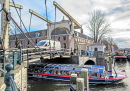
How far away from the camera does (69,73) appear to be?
14664mm

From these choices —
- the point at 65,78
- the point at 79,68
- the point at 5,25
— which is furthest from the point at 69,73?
the point at 5,25

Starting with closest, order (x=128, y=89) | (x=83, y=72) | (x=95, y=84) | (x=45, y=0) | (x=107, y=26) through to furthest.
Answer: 1. (x=83, y=72)
2. (x=45, y=0)
3. (x=128, y=89)
4. (x=95, y=84)
5. (x=107, y=26)

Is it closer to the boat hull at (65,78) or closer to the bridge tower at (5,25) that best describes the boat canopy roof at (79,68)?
the boat hull at (65,78)

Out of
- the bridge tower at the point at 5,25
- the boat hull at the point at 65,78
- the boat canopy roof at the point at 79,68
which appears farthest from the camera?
the boat canopy roof at the point at 79,68

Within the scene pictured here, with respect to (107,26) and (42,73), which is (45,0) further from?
(107,26)

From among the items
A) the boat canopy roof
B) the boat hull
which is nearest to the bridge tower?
the boat hull

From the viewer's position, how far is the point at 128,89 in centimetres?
1191

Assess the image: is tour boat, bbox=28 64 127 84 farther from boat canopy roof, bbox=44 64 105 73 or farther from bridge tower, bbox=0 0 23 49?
bridge tower, bbox=0 0 23 49

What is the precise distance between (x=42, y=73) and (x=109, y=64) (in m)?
11.6

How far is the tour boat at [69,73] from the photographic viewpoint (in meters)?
13.2

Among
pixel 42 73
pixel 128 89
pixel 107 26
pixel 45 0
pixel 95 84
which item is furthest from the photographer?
pixel 107 26

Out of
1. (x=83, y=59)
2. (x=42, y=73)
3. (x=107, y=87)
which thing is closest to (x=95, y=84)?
(x=107, y=87)

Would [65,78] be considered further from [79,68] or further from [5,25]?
[5,25]

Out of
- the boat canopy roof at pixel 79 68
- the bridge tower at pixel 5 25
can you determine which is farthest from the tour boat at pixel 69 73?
the bridge tower at pixel 5 25
